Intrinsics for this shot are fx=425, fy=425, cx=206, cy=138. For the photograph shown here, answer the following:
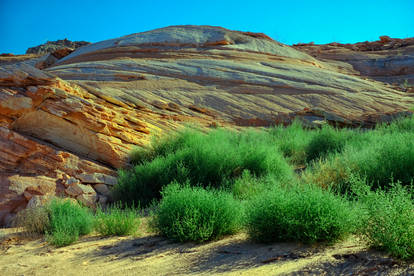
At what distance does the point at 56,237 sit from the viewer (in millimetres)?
6016

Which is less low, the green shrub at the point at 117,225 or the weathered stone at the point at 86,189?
the weathered stone at the point at 86,189

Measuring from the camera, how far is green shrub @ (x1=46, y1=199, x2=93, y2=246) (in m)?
6.04

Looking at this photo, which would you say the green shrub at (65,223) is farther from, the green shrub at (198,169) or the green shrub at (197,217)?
the green shrub at (198,169)

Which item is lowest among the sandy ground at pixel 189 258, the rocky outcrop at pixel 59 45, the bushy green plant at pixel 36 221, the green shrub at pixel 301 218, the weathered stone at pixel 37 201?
the sandy ground at pixel 189 258

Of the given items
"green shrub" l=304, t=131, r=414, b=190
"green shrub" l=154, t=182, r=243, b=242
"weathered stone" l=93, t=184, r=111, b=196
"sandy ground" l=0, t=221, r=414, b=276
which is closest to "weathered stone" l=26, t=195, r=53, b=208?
"weathered stone" l=93, t=184, r=111, b=196

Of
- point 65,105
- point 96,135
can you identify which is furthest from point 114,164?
point 65,105

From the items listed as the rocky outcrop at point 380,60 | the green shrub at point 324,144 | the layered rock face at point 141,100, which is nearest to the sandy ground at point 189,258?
the layered rock face at point 141,100

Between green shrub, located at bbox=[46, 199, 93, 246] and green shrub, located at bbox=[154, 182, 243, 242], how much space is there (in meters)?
1.38

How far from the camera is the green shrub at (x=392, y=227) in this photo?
3.54 m

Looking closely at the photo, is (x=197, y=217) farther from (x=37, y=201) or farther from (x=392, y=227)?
(x=37, y=201)

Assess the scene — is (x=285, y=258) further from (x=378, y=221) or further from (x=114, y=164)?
(x=114, y=164)

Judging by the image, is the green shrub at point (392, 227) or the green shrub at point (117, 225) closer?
the green shrub at point (392, 227)

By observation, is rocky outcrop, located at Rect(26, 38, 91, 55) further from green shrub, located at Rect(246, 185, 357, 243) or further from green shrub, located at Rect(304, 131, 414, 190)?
green shrub, located at Rect(246, 185, 357, 243)

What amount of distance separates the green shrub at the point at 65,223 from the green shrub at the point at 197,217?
138cm
